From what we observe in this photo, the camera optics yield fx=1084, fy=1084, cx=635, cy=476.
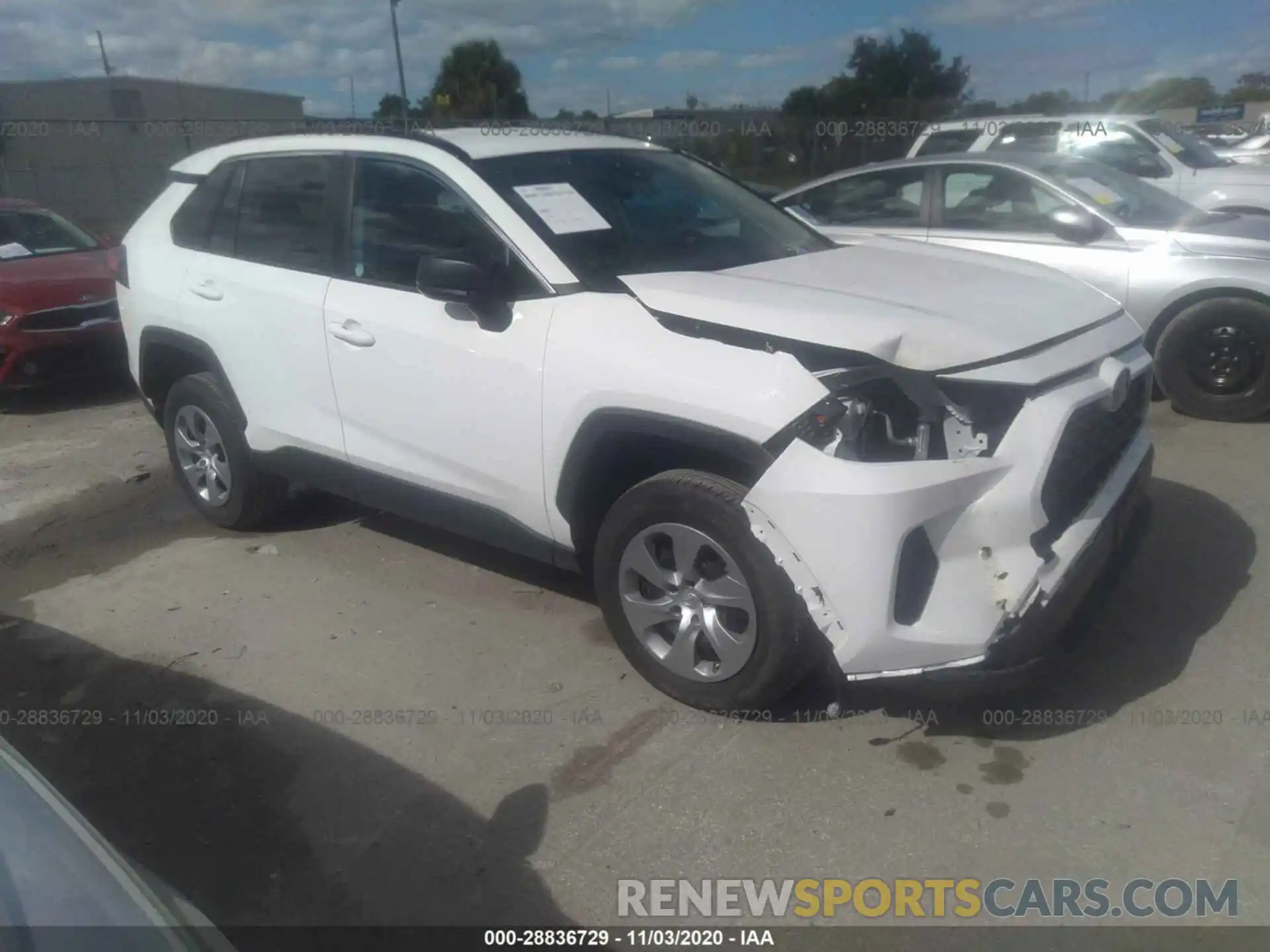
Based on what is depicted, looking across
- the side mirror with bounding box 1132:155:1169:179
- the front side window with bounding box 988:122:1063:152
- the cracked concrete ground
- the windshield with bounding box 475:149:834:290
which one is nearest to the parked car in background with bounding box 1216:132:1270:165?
the side mirror with bounding box 1132:155:1169:179

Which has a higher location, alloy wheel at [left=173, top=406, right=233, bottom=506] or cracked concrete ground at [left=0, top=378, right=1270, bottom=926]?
alloy wheel at [left=173, top=406, right=233, bottom=506]

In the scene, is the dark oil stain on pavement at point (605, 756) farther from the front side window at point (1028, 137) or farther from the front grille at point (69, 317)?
the front side window at point (1028, 137)

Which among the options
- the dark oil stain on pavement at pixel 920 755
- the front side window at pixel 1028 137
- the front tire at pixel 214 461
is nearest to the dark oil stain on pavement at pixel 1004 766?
the dark oil stain on pavement at pixel 920 755

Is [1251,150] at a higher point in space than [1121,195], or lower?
lower

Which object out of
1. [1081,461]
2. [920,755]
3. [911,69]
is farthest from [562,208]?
[911,69]

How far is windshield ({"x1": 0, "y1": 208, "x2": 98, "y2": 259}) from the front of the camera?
8.71 metres

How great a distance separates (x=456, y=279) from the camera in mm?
3648

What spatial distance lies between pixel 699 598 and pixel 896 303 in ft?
3.65

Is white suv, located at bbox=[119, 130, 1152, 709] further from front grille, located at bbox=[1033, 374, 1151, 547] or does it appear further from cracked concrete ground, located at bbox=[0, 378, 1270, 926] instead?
cracked concrete ground, located at bbox=[0, 378, 1270, 926]

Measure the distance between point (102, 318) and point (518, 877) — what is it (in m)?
6.94

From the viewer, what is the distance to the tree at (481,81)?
42.3m

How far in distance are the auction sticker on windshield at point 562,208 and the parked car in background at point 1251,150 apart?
1326 centimetres

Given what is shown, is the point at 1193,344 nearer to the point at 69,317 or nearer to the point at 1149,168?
the point at 1149,168

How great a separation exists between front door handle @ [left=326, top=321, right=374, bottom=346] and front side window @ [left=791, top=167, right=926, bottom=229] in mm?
4357
